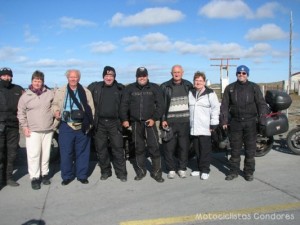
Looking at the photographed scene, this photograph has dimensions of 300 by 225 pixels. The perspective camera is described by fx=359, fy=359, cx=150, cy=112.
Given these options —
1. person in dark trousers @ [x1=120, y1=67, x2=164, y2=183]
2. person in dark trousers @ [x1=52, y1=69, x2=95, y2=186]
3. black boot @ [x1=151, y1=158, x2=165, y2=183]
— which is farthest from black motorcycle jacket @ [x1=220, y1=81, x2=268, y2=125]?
person in dark trousers @ [x1=52, y1=69, x2=95, y2=186]

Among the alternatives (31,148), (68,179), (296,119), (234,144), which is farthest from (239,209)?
(296,119)

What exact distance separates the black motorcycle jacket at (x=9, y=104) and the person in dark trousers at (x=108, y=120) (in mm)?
1193

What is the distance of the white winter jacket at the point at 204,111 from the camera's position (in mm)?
5914

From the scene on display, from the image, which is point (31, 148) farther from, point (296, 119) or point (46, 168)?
point (296, 119)

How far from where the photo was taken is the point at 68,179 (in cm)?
577

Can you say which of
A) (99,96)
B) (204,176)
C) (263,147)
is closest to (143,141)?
(99,96)

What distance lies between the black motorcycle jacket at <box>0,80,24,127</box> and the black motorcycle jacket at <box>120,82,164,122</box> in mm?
1641

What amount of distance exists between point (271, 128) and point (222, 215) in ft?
10.3

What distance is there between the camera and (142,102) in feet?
18.9

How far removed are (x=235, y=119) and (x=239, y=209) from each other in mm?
1780

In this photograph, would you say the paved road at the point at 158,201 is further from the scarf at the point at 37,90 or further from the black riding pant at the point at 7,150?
the scarf at the point at 37,90

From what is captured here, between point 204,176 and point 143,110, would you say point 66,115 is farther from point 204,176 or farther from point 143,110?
point 204,176

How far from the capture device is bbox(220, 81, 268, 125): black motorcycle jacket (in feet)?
18.8

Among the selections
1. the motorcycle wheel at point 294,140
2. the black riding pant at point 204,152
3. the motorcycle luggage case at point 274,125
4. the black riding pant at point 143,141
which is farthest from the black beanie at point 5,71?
the motorcycle wheel at point 294,140
